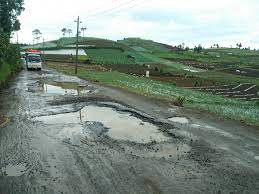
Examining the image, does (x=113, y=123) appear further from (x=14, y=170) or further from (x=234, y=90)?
(x=234, y=90)

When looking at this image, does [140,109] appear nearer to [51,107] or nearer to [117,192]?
[51,107]

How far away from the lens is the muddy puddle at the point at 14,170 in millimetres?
9414

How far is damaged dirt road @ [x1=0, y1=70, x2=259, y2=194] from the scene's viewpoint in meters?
8.82

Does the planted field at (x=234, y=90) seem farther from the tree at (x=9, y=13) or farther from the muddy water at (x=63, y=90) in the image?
the tree at (x=9, y=13)

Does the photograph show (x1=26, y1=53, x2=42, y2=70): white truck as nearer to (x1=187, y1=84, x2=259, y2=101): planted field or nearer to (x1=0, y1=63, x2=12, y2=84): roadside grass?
(x1=0, y1=63, x2=12, y2=84): roadside grass

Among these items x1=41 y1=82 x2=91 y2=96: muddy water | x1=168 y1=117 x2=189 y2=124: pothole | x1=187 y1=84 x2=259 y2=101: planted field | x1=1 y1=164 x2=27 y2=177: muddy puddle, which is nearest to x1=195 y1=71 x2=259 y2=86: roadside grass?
x1=187 y1=84 x2=259 y2=101: planted field

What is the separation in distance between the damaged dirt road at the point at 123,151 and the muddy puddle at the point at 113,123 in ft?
0.12

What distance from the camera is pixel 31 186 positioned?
8578mm

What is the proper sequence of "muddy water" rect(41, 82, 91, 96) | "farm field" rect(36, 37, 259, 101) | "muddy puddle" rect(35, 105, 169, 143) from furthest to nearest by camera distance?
"farm field" rect(36, 37, 259, 101) < "muddy water" rect(41, 82, 91, 96) < "muddy puddle" rect(35, 105, 169, 143)

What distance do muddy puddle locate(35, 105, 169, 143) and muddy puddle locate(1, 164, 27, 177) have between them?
4.23 m

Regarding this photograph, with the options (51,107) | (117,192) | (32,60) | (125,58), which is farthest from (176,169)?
(125,58)

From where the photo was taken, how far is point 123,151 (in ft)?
38.0

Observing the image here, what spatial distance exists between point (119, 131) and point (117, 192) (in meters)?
6.48

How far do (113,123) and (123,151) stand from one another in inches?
182
